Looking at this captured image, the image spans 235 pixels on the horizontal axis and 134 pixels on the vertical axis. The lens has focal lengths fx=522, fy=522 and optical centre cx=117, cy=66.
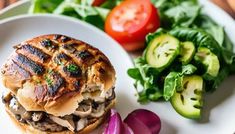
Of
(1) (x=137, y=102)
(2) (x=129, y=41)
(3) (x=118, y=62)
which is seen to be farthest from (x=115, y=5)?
(1) (x=137, y=102)

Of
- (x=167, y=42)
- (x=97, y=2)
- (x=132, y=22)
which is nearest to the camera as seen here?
(x=167, y=42)

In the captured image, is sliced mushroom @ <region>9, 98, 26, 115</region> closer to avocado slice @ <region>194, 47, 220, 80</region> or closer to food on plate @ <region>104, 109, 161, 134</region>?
food on plate @ <region>104, 109, 161, 134</region>

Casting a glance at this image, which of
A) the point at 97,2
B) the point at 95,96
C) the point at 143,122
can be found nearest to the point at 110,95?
the point at 95,96

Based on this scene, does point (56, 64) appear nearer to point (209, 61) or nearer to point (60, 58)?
point (60, 58)

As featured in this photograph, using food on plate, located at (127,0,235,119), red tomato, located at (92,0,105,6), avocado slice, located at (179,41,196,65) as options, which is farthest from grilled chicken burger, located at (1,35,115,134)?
red tomato, located at (92,0,105,6)

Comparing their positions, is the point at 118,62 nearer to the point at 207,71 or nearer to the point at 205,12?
the point at 207,71

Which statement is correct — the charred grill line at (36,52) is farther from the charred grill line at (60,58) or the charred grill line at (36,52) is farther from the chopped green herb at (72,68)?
the chopped green herb at (72,68)
